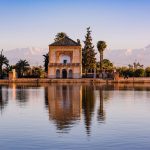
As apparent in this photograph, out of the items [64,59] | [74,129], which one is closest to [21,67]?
[64,59]

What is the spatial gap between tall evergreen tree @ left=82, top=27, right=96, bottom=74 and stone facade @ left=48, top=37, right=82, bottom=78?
2221 mm

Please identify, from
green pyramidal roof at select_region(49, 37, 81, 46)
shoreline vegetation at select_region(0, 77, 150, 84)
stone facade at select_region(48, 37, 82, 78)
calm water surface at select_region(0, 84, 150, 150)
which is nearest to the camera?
calm water surface at select_region(0, 84, 150, 150)

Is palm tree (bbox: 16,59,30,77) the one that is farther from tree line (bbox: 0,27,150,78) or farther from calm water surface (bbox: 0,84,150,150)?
calm water surface (bbox: 0,84,150,150)

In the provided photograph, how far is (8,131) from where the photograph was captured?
55.5ft

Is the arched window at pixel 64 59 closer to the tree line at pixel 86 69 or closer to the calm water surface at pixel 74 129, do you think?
the tree line at pixel 86 69

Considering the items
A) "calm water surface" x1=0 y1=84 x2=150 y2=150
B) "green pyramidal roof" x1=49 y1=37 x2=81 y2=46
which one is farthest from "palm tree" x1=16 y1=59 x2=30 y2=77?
"calm water surface" x1=0 y1=84 x2=150 y2=150

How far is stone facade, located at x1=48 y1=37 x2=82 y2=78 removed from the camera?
74.6 m

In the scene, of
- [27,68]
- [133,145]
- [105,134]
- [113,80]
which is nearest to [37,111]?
[105,134]

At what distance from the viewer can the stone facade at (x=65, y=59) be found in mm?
74625

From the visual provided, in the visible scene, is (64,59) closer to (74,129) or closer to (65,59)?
(65,59)

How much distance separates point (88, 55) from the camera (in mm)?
76812

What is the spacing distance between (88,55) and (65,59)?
372 centimetres

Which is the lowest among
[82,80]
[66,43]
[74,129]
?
[74,129]

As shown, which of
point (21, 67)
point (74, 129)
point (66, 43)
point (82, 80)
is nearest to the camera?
point (74, 129)
